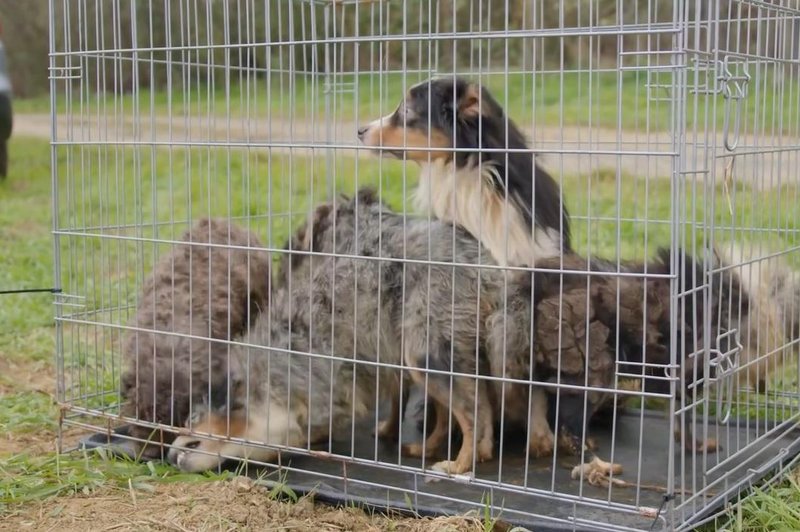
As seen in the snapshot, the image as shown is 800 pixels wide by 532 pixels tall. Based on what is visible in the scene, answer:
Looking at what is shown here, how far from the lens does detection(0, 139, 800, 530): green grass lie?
4035 millimetres

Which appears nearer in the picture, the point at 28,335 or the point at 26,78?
the point at 28,335

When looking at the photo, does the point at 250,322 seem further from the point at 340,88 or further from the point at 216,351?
the point at 340,88

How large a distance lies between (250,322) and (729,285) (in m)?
2.12

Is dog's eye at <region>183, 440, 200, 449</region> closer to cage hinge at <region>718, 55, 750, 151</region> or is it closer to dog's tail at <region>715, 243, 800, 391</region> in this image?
dog's tail at <region>715, 243, 800, 391</region>

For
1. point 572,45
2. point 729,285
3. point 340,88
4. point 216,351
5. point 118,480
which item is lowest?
point 118,480

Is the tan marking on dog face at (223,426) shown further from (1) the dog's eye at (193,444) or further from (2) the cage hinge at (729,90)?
(2) the cage hinge at (729,90)

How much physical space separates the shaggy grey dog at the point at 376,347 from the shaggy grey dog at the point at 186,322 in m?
0.15

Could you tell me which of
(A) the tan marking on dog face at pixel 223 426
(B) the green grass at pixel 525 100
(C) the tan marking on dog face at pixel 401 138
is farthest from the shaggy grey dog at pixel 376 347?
(B) the green grass at pixel 525 100

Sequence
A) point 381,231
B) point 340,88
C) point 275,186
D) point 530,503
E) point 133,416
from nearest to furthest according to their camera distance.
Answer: point 530,503
point 381,231
point 133,416
point 340,88
point 275,186

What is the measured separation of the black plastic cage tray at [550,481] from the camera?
11.1 feet

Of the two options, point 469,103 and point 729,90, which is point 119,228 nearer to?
point 469,103

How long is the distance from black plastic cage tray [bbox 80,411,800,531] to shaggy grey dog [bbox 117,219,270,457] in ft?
0.92

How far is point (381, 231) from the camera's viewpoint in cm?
416

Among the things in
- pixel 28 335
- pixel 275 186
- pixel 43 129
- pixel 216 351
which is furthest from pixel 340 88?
pixel 43 129
